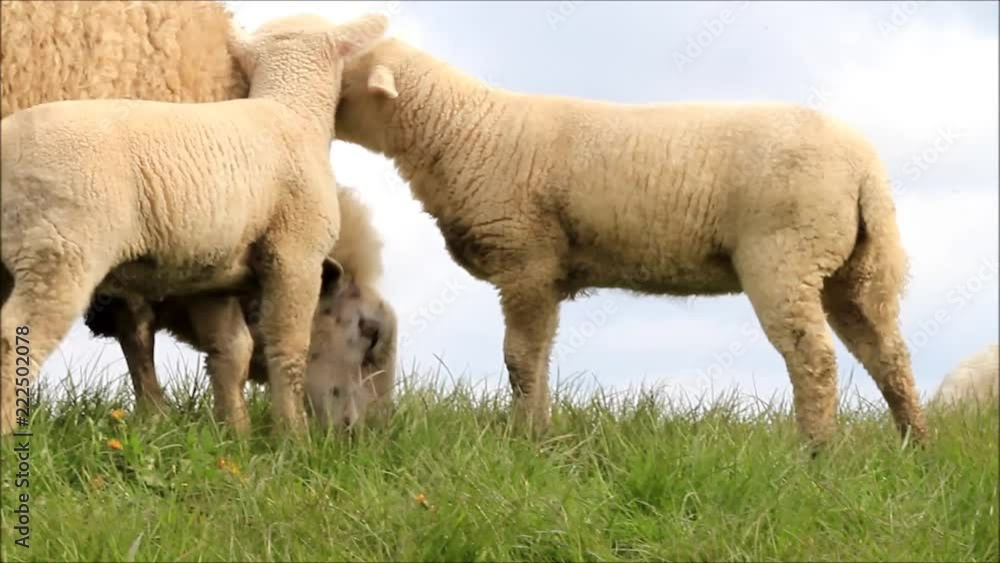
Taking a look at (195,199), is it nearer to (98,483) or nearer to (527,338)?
(98,483)

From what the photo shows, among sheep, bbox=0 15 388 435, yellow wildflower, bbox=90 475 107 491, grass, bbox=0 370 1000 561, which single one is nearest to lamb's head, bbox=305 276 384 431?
grass, bbox=0 370 1000 561

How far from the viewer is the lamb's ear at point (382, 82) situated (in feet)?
22.2

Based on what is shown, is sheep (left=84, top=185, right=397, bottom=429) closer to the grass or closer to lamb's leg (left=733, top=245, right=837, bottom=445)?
the grass

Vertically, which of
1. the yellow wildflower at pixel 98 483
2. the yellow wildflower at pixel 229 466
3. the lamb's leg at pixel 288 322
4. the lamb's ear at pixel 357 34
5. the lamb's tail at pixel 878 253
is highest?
the lamb's ear at pixel 357 34

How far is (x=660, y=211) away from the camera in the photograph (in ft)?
21.4

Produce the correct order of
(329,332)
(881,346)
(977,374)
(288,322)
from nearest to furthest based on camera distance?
(288,322) < (329,332) < (881,346) < (977,374)

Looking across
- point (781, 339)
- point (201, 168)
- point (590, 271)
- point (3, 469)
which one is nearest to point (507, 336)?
point (590, 271)

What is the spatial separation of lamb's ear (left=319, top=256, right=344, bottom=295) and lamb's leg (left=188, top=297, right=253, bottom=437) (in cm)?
37

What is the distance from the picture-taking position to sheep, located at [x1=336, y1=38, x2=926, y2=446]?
636 cm

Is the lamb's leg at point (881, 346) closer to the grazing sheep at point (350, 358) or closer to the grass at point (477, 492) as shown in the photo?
the grass at point (477, 492)

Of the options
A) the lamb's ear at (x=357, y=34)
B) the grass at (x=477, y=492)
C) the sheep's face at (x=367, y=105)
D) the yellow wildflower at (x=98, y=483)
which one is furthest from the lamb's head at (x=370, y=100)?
the yellow wildflower at (x=98, y=483)

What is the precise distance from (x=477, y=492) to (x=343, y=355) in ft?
5.27

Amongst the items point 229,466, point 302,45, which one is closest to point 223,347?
point 229,466

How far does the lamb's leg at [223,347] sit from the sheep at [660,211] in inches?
39.0
